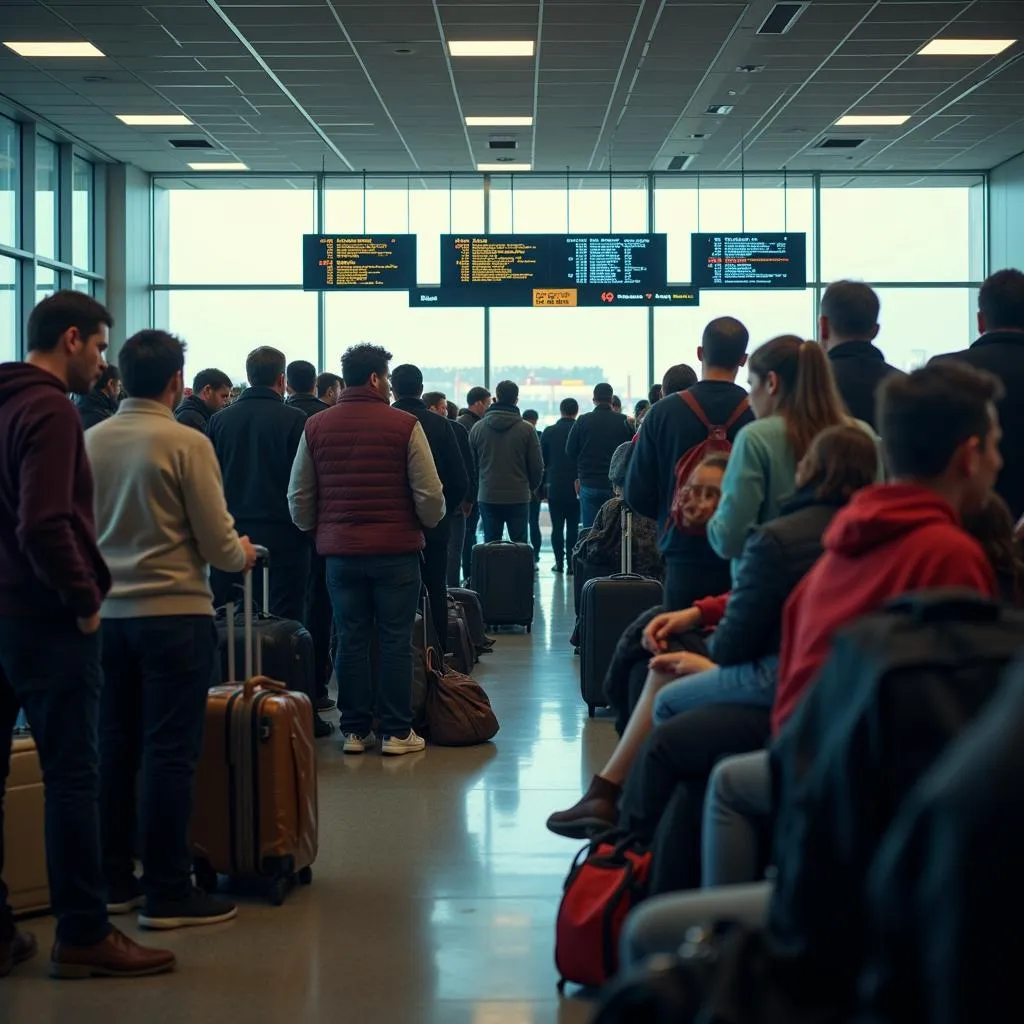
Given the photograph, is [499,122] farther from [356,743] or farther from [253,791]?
[253,791]

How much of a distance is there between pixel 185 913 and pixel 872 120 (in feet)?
36.6

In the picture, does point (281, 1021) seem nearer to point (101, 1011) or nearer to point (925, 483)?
point (101, 1011)

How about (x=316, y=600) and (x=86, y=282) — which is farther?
(x=86, y=282)

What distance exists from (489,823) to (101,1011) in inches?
71.4

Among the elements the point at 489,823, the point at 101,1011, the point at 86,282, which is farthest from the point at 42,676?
the point at 86,282

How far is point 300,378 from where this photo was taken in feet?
21.8

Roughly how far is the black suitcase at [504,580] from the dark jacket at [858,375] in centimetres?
544

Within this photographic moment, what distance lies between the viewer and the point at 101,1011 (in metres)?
3.08

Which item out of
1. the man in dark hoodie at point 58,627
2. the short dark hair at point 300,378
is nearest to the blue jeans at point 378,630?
the short dark hair at point 300,378

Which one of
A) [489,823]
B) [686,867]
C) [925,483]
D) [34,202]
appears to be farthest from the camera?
[34,202]

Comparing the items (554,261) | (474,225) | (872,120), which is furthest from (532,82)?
(474,225)

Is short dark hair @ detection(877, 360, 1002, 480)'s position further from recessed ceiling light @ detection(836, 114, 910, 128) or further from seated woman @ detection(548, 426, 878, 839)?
recessed ceiling light @ detection(836, 114, 910, 128)

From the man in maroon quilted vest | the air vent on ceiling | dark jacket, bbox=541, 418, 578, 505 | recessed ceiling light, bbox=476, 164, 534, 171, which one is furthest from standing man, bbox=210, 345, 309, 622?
recessed ceiling light, bbox=476, 164, 534, 171

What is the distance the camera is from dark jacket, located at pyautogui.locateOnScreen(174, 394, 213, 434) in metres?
6.62
